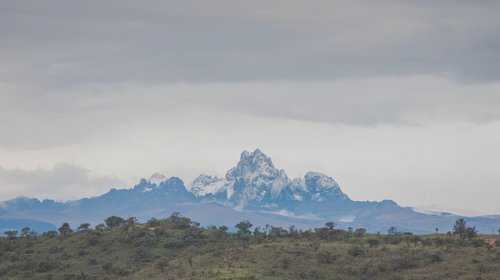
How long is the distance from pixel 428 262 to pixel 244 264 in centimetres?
4057

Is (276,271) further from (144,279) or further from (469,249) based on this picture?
(469,249)

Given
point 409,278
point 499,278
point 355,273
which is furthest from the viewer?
point 355,273

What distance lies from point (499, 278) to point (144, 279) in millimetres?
79100

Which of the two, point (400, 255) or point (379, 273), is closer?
point (379, 273)

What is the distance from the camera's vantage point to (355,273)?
618ft

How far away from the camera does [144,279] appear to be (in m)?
198

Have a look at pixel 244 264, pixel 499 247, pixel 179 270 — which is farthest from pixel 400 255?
pixel 179 270

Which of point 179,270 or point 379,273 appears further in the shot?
point 179,270

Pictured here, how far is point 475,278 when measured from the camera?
166500 millimetres

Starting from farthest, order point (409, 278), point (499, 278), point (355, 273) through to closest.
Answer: point (355, 273), point (409, 278), point (499, 278)

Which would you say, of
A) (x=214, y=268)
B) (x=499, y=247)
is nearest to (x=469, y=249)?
(x=499, y=247)

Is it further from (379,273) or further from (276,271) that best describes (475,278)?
(276,271)

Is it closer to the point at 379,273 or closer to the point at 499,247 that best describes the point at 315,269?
the point at 379,273

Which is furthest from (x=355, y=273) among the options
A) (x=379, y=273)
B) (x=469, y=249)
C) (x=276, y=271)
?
(x=469, y=249)
